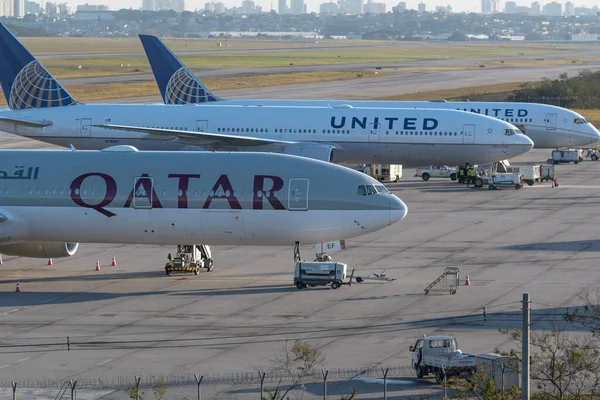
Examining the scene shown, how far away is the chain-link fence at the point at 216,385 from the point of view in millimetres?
31750

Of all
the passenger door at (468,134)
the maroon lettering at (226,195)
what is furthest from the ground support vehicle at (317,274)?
the passenger door at (468,134)

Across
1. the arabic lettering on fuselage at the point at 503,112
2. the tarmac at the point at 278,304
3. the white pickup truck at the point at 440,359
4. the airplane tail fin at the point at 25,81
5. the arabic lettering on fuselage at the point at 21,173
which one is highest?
the airplane tail fin at the point at 25,81

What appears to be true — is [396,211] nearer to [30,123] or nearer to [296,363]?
[296,363]

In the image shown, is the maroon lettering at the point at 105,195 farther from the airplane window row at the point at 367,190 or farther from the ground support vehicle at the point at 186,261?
the airplane window row at the point at 367,190

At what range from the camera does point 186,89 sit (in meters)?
94.1

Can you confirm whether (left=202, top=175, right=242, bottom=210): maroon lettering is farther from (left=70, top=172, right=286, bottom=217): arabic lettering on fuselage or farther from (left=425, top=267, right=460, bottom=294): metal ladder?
(left=425, top=267, right=460, bottom=294): metal ladder

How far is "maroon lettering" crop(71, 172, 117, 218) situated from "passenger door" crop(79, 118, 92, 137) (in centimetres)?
3099

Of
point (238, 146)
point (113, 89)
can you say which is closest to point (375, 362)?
point (238, 146)

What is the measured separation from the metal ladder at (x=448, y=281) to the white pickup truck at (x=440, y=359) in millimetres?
11085

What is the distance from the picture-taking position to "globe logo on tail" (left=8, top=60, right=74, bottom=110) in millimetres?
77500

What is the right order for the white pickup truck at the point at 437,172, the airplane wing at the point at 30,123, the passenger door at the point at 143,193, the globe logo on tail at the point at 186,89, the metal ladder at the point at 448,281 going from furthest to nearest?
the globe logo on tail at the point at 186,89
the white pickup truck at the point at 437,172
the airplane wing at the point at 30,123
the passenger door at the point at 143,193
the metal ladder at the point at 448,281

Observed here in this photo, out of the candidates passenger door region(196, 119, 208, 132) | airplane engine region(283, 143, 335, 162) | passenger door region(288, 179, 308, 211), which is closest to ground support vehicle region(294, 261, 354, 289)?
passenger door region(288, 179, 308, 211)

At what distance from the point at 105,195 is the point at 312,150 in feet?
99.4

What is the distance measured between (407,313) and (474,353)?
615 cm
